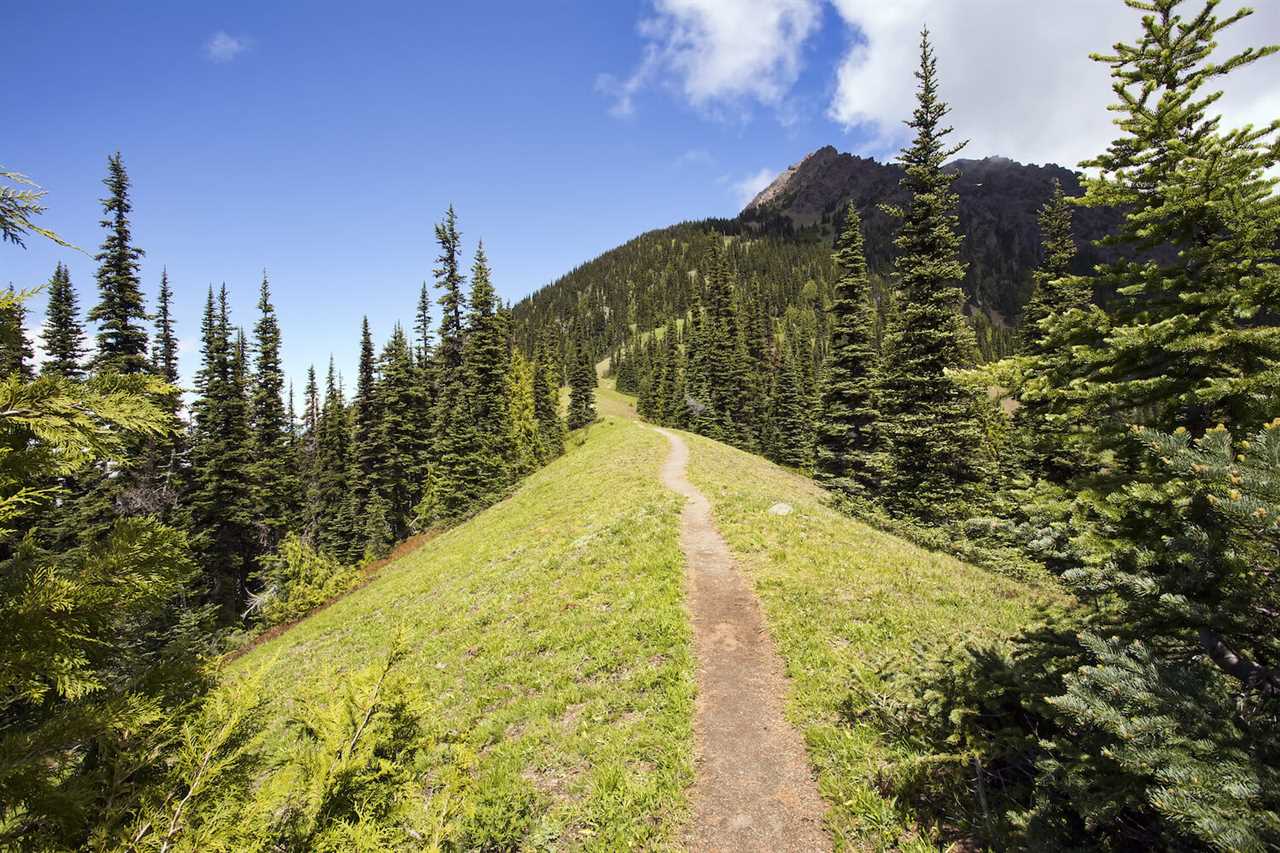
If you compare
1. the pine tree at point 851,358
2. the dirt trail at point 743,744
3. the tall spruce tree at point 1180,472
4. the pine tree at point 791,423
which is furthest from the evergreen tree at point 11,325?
the pine tree at point 791,423

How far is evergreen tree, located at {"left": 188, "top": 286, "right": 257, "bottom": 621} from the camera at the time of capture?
36.7 m

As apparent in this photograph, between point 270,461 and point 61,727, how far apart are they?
4989 centimetres

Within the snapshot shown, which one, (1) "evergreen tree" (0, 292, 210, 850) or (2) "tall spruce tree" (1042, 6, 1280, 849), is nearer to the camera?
(1) "evergreen tree" (0, 292, 210, 850)

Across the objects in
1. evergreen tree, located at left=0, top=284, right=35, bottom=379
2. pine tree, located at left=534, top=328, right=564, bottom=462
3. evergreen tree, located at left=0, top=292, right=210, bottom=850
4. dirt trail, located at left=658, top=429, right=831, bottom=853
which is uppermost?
pine tree, located at left=534, top=328, right=564, bottom=462

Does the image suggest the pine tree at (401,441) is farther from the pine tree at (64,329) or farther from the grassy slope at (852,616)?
the grassy slope at (852,616)

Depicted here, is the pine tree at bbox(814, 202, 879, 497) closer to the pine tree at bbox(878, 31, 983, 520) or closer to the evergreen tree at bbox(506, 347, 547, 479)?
the pine tree at bbox(878, 31, 983, 520)

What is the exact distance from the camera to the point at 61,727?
2553 mm

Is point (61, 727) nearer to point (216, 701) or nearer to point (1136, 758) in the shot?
point (216, 701)

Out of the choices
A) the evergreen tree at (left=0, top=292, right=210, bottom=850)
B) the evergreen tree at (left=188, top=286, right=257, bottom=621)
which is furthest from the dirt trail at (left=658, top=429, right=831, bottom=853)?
the evergreen tree at (left=188, top=286, right=257, bottom=621)

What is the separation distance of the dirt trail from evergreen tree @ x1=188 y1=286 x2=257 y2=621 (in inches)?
1417

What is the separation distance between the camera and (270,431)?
153ft

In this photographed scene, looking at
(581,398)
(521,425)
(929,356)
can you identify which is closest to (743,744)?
(929,356)

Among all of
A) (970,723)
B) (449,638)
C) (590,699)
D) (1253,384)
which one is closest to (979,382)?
(1253,384)

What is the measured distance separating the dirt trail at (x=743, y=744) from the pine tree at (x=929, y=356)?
1172cm
